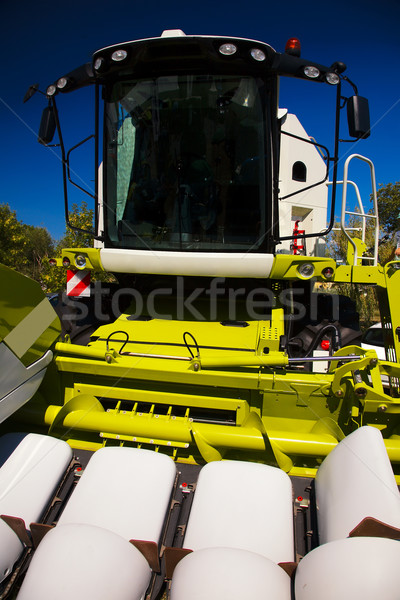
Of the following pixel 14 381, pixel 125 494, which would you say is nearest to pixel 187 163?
pixel 14 381

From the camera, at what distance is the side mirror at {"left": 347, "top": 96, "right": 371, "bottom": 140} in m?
3.02

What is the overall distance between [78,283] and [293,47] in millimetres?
3136

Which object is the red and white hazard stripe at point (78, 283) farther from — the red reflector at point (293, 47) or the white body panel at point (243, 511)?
the red reflector at point (293, 47)

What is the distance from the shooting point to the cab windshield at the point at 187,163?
325cm

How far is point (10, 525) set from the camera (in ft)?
5.56

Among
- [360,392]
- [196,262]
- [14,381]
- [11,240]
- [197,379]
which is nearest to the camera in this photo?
[14,381]

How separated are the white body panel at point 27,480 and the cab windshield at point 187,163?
1.92 metres

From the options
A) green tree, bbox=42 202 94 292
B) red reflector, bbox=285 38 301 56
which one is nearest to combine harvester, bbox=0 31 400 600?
red reflector, bbox=285 38 301 56

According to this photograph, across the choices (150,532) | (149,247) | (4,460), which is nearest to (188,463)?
(150,532)

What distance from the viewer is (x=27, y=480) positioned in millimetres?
2025

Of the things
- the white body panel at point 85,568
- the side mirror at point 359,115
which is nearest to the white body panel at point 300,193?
the side mirror at point 359,115

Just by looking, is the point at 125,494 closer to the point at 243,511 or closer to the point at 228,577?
the point at 243,511

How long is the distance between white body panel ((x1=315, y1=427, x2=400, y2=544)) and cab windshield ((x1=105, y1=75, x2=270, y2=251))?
1.89 metres

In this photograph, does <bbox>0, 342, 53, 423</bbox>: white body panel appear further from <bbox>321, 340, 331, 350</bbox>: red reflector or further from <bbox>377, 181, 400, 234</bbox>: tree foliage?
<bbox>377, 181, 400, 234</bbox>: tree foliage
